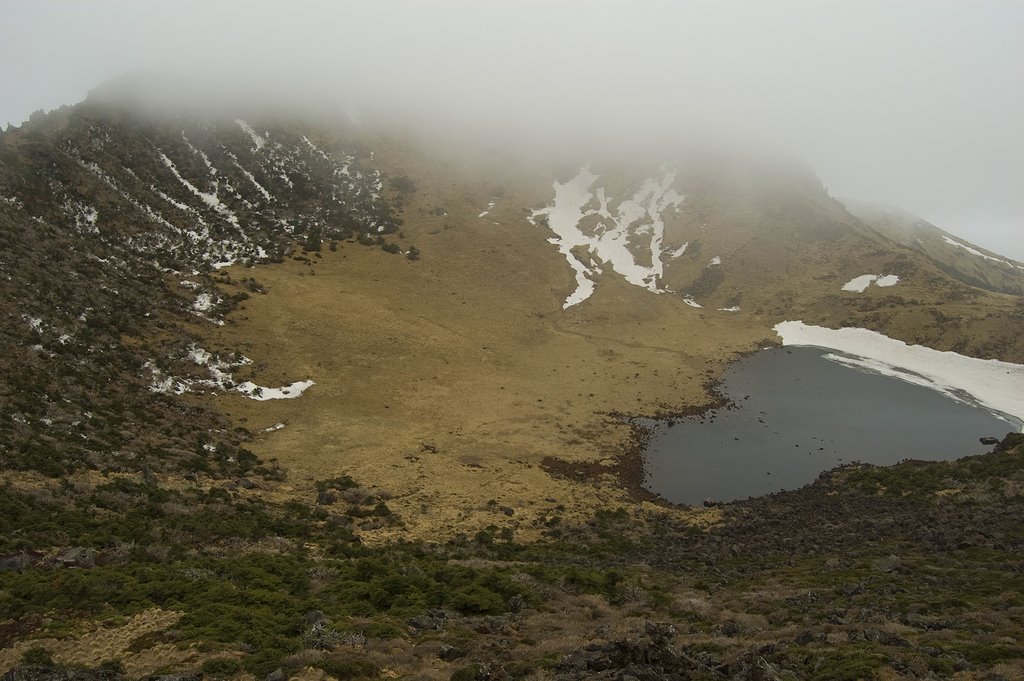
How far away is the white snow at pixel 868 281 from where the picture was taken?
96688mm

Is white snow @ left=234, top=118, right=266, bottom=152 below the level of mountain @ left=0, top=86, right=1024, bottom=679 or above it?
above

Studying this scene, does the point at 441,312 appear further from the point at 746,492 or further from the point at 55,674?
the point at 55,674

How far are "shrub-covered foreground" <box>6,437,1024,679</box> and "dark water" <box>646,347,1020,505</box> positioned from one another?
11355 mm

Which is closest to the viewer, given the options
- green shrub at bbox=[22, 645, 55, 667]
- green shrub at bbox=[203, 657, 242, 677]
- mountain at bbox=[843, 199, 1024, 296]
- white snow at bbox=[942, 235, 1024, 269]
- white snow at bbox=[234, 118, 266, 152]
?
green shrub at bbox=[22, 645, 55, 667]

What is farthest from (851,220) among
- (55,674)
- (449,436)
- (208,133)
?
(55,674)

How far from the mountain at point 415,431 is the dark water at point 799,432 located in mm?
3637

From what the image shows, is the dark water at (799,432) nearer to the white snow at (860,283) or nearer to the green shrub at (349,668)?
the white snow at (860,283)

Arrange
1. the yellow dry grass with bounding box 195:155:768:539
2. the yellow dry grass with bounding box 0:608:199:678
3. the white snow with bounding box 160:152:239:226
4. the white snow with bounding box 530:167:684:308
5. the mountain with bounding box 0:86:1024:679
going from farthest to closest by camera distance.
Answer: the white snow with bounding box 530:167:684:308 → the white snow with bounding box 160:152:239:226 → the yellow dry grass with bounding box 195:155:768:539 → the mountain with bounding box 0:86:1024:679 → the yellow dry grass with bounding box 0:608:199:678

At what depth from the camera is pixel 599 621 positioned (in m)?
19.8

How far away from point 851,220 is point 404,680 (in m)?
143

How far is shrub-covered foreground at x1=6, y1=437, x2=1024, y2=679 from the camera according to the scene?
14.5 metres

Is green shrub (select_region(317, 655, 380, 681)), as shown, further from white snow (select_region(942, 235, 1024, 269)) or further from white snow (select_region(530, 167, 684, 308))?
white snow (select_region(942, 235, 1024, 269))

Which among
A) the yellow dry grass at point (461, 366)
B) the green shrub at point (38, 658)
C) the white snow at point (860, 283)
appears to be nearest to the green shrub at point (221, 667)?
the green shrub at point (38, 658)

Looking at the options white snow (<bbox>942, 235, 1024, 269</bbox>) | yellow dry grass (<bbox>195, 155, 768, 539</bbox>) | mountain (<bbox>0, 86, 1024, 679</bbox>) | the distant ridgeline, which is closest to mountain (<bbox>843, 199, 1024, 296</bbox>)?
white snow (<bbox>942, 235, 1024, 269</bbox>)
